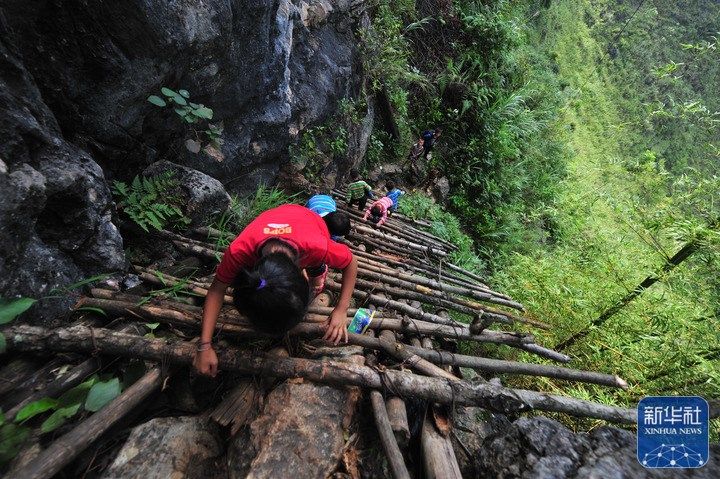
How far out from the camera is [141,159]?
293cm

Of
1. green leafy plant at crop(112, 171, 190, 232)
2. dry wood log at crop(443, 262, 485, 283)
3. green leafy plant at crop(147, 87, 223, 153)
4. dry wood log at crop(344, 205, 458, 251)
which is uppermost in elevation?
green leafy plant at crop(147, 87, 223, 153)

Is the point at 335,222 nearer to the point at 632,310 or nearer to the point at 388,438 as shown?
the point at 388,438

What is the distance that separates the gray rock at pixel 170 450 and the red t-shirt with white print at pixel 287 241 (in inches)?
29.6

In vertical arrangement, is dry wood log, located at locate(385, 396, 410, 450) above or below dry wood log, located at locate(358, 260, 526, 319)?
above

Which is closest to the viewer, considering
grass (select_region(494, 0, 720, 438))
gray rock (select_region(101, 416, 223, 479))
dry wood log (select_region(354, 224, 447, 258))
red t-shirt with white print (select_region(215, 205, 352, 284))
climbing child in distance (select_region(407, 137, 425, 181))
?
gray rock (select_region(101, 416, 223, 479))

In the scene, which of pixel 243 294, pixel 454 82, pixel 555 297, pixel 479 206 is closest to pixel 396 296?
pixel 243 294

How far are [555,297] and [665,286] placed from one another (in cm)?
101

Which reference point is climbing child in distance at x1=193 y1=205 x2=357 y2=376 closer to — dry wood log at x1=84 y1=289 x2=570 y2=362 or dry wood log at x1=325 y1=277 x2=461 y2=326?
dry wood log at x1=84 y1=289 x2=570 y2=362

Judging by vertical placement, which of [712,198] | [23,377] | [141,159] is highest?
[141,159]

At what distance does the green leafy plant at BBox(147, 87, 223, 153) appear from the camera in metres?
2.75

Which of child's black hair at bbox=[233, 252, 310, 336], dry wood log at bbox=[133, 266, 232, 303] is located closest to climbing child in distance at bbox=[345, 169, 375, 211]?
dry wood log at bbox=[133, 266, 232, 303]

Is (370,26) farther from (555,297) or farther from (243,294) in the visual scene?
(243,294)

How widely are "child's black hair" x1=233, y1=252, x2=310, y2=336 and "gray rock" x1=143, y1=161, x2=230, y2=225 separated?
1.57 meters

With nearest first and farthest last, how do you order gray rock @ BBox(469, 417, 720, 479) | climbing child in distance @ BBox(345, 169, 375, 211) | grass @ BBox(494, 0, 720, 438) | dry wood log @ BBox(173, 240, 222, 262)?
gray rock @ BBox(469, 417, 720, 479) < dry wood log @ BBox(173, 240, 222, 262) < grass @ BBox(494, 0, 720, 438) < climbing child in distance @ BBox(345, 169, 375, 211)
